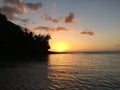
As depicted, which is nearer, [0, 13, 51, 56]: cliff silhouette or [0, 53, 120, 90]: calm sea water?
[0, 53, 120, 90]: calm sea water

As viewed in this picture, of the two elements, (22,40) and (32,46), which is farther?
(32,46)

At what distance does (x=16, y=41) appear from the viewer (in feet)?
379

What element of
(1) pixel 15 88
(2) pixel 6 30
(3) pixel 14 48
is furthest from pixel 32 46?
(1) pixel 15 88

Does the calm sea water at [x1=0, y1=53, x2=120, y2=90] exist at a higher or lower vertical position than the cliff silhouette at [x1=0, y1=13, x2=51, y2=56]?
lower

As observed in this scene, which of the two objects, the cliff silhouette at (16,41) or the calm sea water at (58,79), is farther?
the cliff silhouette at (16,41)

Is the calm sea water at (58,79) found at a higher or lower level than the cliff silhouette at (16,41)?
lower

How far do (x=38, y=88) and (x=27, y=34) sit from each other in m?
123

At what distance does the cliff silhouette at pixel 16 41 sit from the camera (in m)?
104

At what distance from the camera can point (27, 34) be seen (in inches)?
5472

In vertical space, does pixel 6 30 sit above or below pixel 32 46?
above

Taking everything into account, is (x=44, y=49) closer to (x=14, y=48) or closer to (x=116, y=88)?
(x=14, y=48)

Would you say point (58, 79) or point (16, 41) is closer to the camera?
point (58, 79)

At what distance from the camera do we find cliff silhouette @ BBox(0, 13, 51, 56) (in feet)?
343

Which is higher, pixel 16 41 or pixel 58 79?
pixel 16 41
